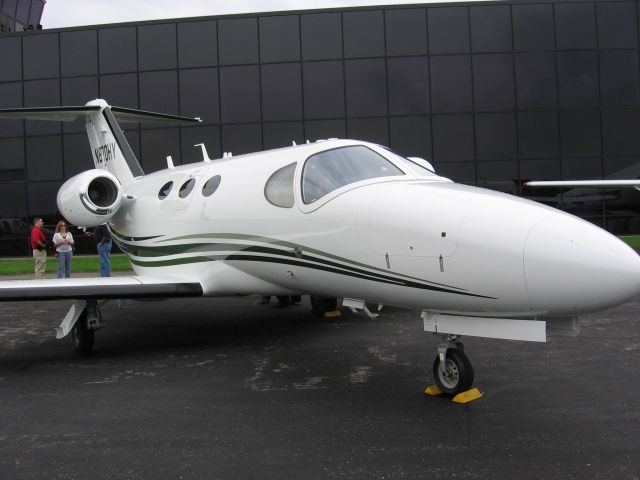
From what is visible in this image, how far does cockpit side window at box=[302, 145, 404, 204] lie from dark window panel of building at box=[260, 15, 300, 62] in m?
16.8

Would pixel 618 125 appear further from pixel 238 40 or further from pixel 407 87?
pixel 238 40

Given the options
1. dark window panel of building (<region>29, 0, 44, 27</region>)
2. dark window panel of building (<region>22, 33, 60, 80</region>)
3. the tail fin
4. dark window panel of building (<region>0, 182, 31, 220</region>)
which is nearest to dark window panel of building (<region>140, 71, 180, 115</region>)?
dark window panel of building (<region>22, 33, 60, 80</region>)

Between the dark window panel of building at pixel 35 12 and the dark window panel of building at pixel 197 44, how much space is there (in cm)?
1271

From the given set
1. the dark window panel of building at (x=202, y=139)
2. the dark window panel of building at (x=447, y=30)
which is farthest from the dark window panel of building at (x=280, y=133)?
the dark window panel of building at (x=447, y=30)

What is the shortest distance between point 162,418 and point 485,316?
2.69 meters

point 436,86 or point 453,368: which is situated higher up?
point 436,86

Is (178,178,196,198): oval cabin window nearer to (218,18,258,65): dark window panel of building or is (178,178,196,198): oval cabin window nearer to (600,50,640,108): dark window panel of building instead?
(218,18,258,65): dark window panel of building

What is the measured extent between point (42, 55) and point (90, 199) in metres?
16.9

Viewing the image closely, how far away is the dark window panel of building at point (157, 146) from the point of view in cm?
2234

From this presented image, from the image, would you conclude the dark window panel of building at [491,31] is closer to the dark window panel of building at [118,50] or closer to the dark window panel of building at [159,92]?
the dark window panel of building at [159,92]

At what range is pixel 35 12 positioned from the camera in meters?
30.5

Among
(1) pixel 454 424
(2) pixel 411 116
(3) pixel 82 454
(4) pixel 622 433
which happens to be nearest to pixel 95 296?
(3) pixel 82 454

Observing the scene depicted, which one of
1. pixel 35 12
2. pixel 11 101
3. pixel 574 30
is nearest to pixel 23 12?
pixel 35 12

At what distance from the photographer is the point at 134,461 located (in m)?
3.96
